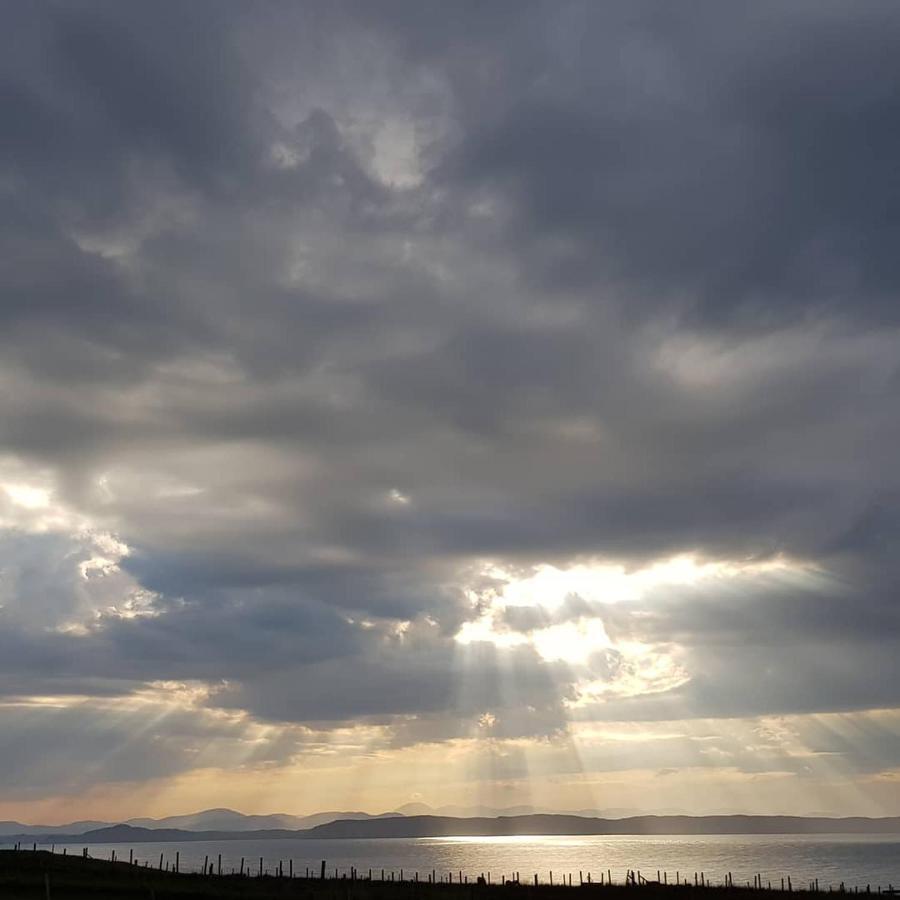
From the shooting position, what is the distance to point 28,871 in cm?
7938

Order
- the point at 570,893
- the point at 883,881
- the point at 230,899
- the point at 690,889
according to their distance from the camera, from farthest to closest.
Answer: the point at 883,881, the point at 690,889, the point at 570,893, the point at 230,899

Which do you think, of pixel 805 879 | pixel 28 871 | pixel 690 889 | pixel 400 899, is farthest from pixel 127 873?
pixel 805 879

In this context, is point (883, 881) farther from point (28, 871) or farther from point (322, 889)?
point (28, 871)

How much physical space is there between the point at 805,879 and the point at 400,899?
13461 cm

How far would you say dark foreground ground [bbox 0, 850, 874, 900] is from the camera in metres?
68.4

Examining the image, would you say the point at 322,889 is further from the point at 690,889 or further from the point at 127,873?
the point at 690,889

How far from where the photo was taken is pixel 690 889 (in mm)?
85688

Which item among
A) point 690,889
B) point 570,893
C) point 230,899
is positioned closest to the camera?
point 230,899

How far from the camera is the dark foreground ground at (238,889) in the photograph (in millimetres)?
68375

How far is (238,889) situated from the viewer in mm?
78688

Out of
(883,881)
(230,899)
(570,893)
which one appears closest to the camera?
(230,899)

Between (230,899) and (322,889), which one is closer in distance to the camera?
(230,899)

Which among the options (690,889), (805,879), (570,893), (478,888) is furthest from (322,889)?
(805,879)

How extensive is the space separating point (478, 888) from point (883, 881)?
132 meters
